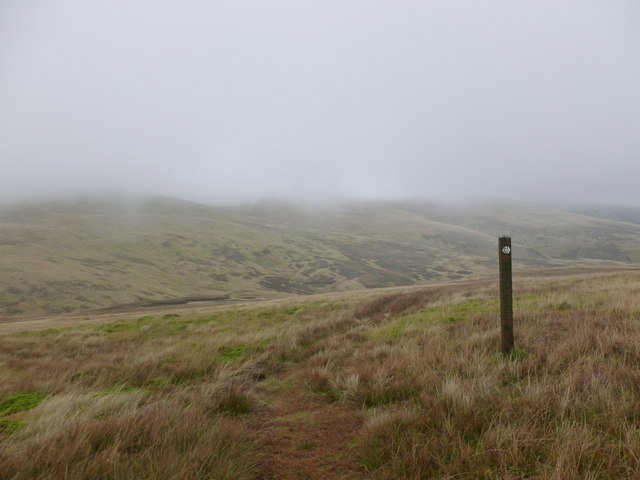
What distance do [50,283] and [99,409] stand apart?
101103 millimetres

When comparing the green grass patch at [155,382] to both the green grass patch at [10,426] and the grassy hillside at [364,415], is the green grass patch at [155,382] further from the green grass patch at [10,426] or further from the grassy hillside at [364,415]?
the green grass patch at [10,426]

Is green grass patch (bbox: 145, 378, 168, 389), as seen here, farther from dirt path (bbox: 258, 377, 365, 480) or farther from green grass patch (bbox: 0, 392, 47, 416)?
dirt path (bbox: 258, 377, 365, 480)

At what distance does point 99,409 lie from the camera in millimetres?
3906

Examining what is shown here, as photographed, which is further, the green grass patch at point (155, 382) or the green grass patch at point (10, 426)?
the green grass patch at point (155, 382)

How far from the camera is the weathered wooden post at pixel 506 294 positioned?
5.32 metres

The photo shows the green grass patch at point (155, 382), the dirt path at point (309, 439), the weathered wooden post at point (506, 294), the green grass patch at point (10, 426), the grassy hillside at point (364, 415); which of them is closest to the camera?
the grassy hillside at point (364, 415)

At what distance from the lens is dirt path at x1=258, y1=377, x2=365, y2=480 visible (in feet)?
10.5

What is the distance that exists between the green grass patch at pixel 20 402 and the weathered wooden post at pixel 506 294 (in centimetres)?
740

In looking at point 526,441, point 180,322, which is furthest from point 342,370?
point 180,322

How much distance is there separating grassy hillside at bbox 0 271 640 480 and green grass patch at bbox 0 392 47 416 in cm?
4

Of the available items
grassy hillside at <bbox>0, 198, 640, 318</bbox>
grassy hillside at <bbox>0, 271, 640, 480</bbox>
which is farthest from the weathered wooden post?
grassy hillside at <bbox>0, 198, 640, 318</bbox>

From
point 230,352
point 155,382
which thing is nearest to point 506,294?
point 155,382

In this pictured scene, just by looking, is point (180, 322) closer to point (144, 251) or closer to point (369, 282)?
point (369, 282)

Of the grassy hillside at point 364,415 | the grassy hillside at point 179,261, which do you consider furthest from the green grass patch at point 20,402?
the grassy hillside at point 179,261
